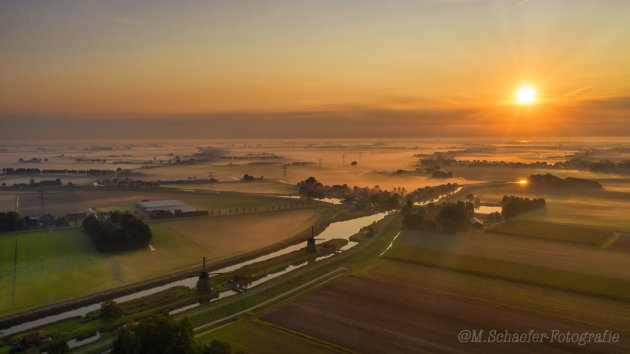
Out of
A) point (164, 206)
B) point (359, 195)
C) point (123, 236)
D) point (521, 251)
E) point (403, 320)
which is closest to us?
point (403, 320)

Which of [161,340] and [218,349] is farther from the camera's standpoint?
[161,340]

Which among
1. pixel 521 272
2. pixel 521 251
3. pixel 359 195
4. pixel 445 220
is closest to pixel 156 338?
pixel 521 272

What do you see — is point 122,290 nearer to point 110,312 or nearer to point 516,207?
point 110,312

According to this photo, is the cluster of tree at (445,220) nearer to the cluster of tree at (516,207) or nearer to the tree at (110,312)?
the cluster of tree at (516,207)

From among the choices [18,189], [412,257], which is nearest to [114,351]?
[412,257]

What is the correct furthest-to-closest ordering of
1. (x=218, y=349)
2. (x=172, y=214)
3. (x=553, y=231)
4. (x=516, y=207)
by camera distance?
1. (x=516, y=207)
2. (x=172, y=214)
3. (x=553, y=231)
4. (x=218, y=349)

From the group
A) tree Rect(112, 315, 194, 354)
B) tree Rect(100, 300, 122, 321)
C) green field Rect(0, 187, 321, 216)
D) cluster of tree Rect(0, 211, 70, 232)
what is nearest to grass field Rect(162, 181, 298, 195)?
green field Rect(0, 187, 321, 216)
